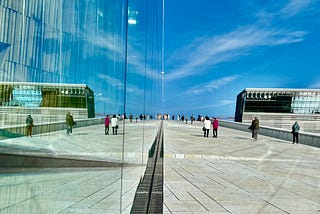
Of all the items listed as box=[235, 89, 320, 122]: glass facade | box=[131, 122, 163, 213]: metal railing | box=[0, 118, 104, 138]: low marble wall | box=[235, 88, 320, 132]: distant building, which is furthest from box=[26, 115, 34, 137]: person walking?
box=[235, 89, 320, 122]: glass facade

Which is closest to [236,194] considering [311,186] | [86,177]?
[311,186]

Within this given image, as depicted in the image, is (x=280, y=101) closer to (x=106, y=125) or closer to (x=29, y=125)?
(x=106, y=125)

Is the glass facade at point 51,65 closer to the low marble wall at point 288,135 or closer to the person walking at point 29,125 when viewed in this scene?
the person walking at point 29,125

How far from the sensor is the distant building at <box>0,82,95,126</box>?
71 centimetres

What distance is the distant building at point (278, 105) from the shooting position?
50062 millimetres

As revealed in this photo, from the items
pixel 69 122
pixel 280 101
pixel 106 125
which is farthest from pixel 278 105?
pixel 69 122

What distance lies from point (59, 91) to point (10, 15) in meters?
0.35

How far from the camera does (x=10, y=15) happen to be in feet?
2.36

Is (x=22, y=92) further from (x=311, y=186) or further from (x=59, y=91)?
(x=311, y=186)

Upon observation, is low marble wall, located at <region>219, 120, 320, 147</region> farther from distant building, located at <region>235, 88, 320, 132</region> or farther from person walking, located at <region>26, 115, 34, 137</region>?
distant building, located at <region>235, 88, 320, 132</region>

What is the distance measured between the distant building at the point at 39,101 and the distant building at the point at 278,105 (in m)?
50.9

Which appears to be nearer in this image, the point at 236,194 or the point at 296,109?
the point at 236,194

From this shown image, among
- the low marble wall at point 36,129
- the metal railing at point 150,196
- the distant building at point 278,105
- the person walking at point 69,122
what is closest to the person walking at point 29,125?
the low marble wall at point 36,129

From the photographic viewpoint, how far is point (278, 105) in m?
51.2
